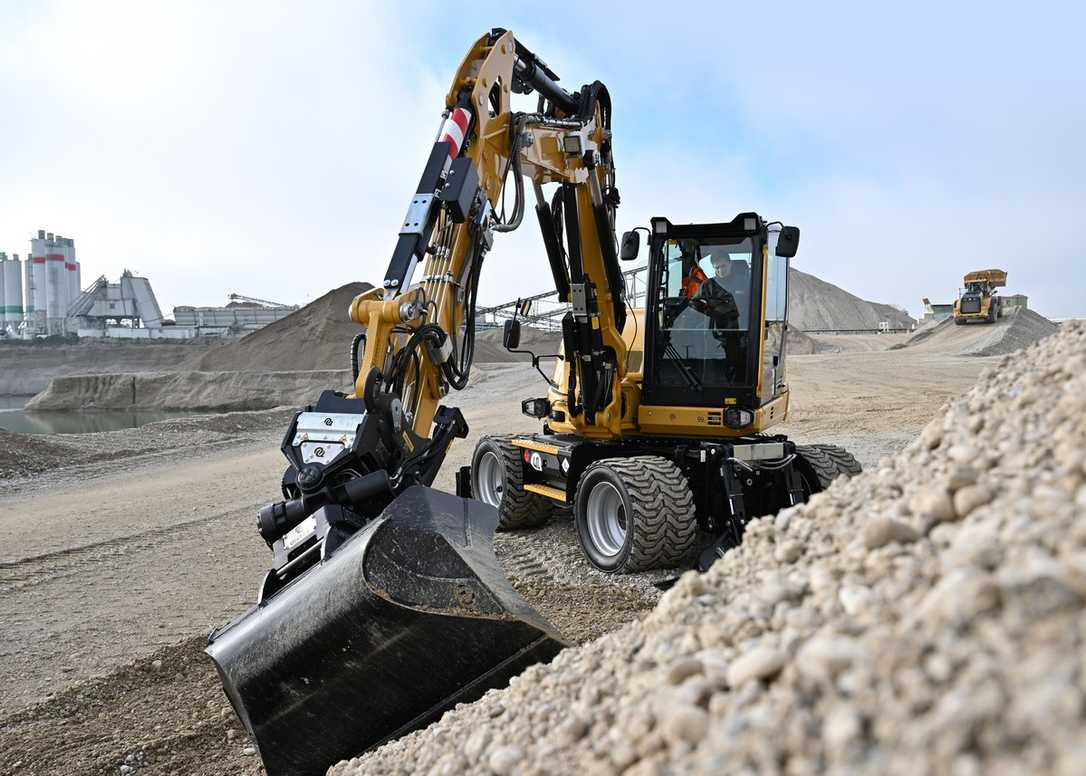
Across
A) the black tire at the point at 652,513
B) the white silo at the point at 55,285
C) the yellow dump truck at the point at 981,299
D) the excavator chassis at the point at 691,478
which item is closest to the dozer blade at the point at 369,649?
the black tire at the point at 652,513

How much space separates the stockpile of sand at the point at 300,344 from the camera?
36188 millimetres

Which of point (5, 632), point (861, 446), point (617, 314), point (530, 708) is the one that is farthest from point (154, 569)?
point (861, 446)

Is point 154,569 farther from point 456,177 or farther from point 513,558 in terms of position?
point 456,177

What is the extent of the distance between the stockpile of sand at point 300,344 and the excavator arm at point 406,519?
102 feet

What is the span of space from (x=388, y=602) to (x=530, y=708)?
2.72 feet

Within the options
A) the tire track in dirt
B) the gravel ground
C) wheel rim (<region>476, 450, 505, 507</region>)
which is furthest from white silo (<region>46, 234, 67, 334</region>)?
wheel rim (<region>476, 450, 505, 507</region>)

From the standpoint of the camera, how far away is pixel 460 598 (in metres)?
3.22

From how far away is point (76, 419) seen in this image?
103ft

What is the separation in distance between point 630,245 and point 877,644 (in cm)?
501

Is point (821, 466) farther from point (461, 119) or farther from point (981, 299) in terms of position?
point (981, 299)

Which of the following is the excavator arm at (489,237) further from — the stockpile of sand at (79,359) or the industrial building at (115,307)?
the industrial building at (115,307)

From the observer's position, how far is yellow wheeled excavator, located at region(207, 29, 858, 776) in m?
3.17

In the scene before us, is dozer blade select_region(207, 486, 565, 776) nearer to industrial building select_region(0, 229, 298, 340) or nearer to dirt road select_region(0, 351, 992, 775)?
dirt road select_region(0, 351, 992, 775)

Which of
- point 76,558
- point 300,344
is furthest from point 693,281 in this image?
point 300,344
